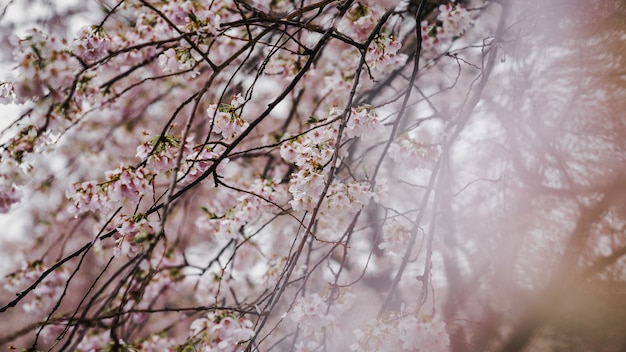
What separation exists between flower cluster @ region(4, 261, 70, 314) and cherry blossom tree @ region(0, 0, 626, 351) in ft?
0.03

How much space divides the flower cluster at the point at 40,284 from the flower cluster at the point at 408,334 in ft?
5.75

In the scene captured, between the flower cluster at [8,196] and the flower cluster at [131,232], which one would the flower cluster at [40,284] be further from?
the flower cluster at [131,232]

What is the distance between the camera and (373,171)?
6.69ft

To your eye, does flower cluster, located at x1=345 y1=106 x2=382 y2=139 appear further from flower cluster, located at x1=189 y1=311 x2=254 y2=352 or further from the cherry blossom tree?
flower cluster, located at x1=189 y1=311 x2=254 y2=352

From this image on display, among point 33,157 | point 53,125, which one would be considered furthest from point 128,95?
point 33,157

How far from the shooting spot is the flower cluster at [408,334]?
1.38 meters

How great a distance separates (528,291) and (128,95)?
300 centimetres

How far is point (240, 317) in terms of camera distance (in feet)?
4.82

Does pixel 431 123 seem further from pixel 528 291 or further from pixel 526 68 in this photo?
pixel 528 291

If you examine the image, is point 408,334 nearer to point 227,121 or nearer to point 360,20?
point 227,121

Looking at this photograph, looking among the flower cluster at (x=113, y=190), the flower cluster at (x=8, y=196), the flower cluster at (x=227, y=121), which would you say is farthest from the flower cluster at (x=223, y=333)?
the flower cluster at (x=8, y=196)

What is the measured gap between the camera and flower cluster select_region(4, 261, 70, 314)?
2.16m

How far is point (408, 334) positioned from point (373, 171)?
86 cm

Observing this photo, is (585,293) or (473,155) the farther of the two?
(473,155)
